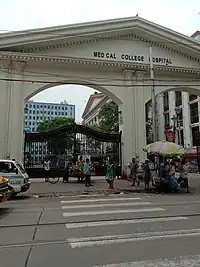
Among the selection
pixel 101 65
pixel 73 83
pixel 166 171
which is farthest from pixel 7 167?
pixel 101 65

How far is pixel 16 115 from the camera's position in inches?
Result: 802

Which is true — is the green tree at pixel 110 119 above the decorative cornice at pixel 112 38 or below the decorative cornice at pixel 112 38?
below

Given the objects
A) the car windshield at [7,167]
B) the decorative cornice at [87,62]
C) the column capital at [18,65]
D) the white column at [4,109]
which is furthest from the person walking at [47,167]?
the car windshield at [7,167]

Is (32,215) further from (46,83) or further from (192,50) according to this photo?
(192,50)

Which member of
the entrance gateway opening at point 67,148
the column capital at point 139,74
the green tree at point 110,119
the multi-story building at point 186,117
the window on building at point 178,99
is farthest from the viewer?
the window on building at point 178,99

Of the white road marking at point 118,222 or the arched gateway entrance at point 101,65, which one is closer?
the white road marking at point 118,222

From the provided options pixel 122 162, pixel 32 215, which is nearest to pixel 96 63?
pixel 122 162

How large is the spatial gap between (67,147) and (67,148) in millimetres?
95

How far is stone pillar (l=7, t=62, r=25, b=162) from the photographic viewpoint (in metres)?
19.9

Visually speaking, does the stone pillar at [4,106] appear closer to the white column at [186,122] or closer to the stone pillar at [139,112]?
the stone pillar at [139,112]

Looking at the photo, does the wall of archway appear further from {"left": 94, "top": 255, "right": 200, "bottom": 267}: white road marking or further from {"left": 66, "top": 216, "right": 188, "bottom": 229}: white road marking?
{"left": 94, "top": 255, "right": 200, "bottom": 267}: white road marking

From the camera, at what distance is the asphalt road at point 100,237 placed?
16.1 feet

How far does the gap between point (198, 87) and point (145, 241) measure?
66.1 feet

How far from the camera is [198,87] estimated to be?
24062 millimetres
